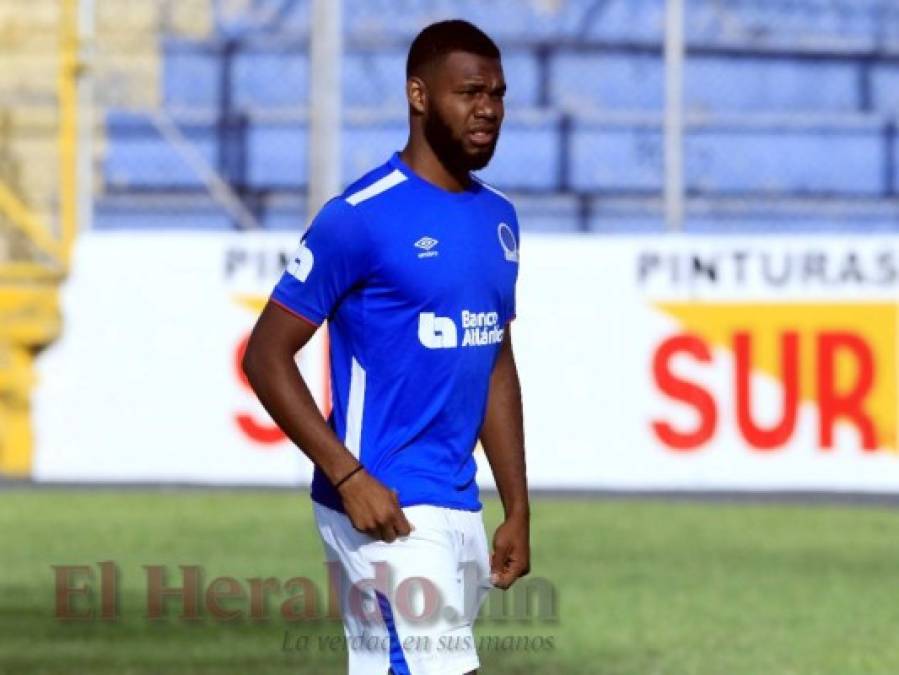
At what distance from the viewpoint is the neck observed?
430 cm

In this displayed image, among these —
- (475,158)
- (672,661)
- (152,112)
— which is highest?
(152,112)

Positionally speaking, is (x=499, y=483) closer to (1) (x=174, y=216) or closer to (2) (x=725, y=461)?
(2) (x=725, y=461)

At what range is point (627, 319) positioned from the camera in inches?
578

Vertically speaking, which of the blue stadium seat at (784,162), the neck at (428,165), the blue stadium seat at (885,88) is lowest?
the neck at (428,165)

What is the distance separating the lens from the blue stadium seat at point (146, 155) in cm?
1803

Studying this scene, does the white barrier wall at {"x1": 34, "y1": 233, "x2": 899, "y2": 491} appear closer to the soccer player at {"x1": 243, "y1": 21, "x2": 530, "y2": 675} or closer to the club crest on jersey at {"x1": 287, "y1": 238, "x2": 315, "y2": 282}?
the soccer player at {"x1": 243, "y1": 21, "x2": 530, "y2": 675}

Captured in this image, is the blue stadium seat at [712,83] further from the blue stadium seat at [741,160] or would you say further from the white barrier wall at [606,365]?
the white barrier wall at [606,365]

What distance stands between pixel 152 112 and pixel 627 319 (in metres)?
5.48

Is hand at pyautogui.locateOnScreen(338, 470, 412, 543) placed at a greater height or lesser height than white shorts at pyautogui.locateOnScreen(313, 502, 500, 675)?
greater

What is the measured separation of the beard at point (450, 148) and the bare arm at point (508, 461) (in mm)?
427

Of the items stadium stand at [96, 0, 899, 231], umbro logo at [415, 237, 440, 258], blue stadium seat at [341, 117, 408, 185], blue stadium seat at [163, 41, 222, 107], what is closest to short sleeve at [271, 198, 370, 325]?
umbro logo at [415, 237, 440, 258]

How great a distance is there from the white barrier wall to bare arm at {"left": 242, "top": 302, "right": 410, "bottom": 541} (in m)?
10.2

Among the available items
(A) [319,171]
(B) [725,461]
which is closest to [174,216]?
(A) [319,171]

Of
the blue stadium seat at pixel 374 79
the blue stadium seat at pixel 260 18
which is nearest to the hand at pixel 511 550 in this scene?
the blue stadium seat at pixel 374 79
